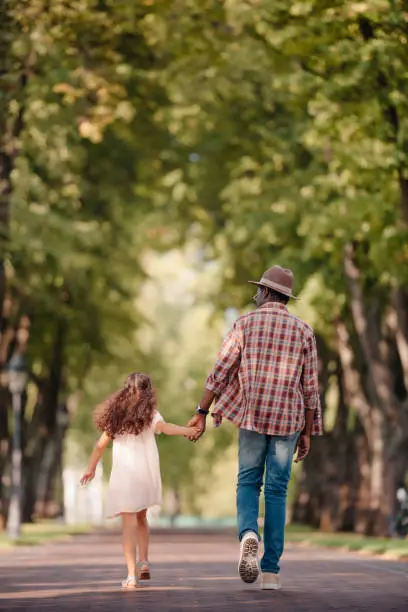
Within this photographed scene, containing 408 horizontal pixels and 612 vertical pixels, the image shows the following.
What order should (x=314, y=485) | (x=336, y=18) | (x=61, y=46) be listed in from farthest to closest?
1. (x=314, y=485)
2. (x=61, y=46)
3. (x=336, y=18)

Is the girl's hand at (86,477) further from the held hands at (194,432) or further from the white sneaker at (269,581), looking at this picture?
the white sneaker at (269,581)

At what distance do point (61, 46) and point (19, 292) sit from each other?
10.00 metres

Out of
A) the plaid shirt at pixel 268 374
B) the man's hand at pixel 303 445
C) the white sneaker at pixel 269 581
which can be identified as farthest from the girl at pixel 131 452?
the white sneaker at pixel 269 581

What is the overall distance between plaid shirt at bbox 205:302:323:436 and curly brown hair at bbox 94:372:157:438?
0.89 metres

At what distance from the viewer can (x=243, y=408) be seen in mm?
12695

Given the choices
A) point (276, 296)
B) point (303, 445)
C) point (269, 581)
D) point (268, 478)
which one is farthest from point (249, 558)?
point (276, 296)

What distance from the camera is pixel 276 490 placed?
41.4 feet

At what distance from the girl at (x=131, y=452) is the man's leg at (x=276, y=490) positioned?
40.2 inches

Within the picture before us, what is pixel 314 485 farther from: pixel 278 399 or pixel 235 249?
pixel 278 399

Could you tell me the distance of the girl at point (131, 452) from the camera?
13.5 metres

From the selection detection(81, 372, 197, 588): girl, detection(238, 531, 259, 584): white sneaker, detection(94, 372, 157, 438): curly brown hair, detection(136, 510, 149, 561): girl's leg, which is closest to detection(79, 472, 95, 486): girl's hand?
detection(81, 372, 197, 588): girl

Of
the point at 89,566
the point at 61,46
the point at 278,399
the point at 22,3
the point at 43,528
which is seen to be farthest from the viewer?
the point at 43,528

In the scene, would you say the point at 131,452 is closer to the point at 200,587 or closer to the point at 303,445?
the point at 200,587

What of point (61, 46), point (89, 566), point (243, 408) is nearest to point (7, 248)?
point (61, 46)
